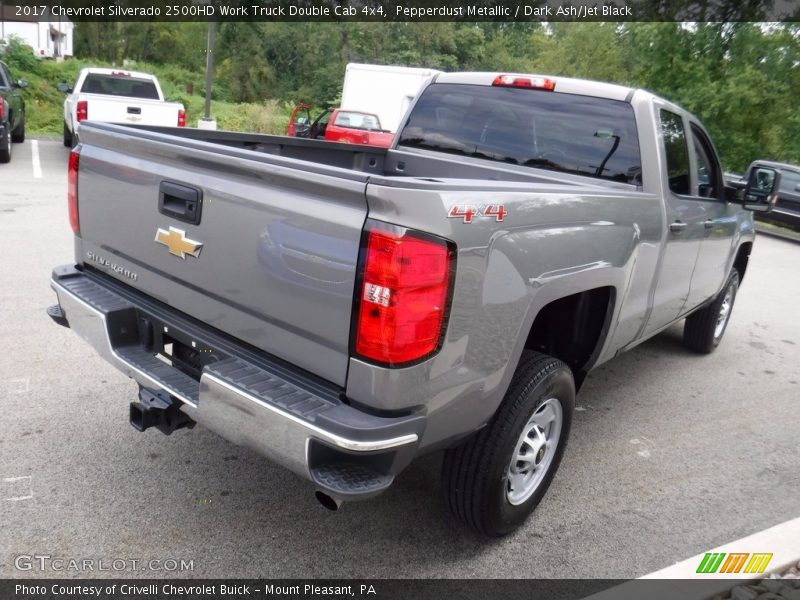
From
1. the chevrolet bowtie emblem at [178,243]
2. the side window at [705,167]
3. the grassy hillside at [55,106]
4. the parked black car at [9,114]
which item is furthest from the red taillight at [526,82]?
the grassy hillside at [55,106]

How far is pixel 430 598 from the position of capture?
2.70 meters

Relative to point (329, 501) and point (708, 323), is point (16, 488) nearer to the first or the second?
point (329, 501)

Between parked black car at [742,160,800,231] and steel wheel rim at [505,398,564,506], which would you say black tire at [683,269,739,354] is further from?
parked black car at [742,160,800,231]

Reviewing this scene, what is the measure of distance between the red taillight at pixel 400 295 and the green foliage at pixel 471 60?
19694 millimetres

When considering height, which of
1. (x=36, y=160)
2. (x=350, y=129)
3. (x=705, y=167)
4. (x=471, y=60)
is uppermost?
(x=471, y=60)

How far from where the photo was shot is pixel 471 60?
48.3 meters

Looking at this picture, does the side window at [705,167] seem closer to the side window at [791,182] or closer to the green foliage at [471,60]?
the side window at [791,182]

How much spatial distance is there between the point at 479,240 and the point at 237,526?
166 cm

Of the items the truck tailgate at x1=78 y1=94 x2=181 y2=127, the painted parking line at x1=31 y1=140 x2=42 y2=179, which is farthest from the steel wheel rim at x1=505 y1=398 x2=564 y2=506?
the painted parking line at x1=31 y1=140 x2=42 y2=179

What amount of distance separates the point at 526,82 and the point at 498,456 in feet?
7.77

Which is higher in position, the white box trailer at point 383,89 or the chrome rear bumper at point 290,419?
the white box trailer at point 383,89

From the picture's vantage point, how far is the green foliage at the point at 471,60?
20.1m

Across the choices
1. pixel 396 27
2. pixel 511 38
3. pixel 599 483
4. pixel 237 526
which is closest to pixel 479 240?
pixel 237 526

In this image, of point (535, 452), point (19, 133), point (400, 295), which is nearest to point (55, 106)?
point (19, 133)
